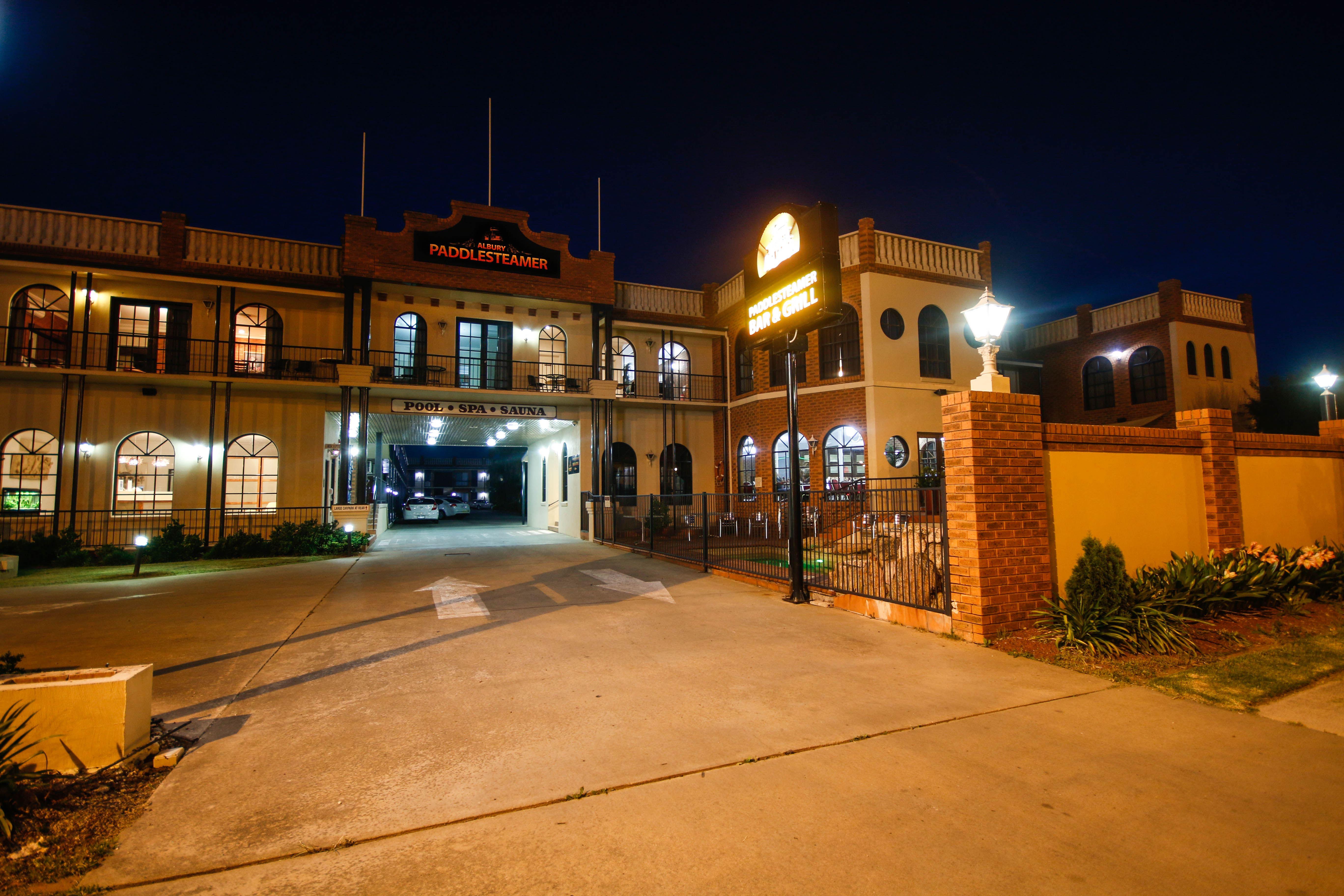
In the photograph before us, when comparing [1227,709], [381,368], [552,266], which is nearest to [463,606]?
[1227,709]

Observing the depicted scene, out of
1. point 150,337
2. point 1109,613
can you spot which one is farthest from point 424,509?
point 1109,613

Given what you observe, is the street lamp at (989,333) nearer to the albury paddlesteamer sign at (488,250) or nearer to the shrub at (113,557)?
the albury paddlesteamer sign at (488,250)

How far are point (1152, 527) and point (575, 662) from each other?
6662mm

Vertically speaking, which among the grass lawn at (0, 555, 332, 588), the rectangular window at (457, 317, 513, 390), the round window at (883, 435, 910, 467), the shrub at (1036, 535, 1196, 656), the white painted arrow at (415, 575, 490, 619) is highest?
the rectangular window at (457, 317, 513, 390)

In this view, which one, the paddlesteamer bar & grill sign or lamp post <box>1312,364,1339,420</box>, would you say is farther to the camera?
lamp post <box>1312,364,1339,420</box>

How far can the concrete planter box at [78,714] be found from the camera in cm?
309

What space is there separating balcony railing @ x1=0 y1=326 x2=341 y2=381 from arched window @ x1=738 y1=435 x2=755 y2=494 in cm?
1290

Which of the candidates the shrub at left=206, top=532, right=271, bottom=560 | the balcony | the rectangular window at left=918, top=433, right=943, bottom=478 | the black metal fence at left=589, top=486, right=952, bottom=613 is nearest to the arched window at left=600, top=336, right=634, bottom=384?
the balcony

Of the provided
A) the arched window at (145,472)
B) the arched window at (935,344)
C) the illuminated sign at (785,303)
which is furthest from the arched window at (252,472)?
the arched window at (935,344)

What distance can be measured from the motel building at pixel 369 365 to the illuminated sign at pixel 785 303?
758 cm

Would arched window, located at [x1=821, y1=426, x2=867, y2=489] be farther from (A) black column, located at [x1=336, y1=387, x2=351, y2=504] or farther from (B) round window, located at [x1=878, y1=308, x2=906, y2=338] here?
(A) black column, located at [x1=336, y1=387, x2=351, y2=504]

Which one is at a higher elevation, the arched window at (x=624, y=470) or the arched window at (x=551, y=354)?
the arched window at (x=551, y=354)

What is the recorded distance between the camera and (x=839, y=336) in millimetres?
18156

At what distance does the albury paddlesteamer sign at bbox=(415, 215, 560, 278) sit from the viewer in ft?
59.4
